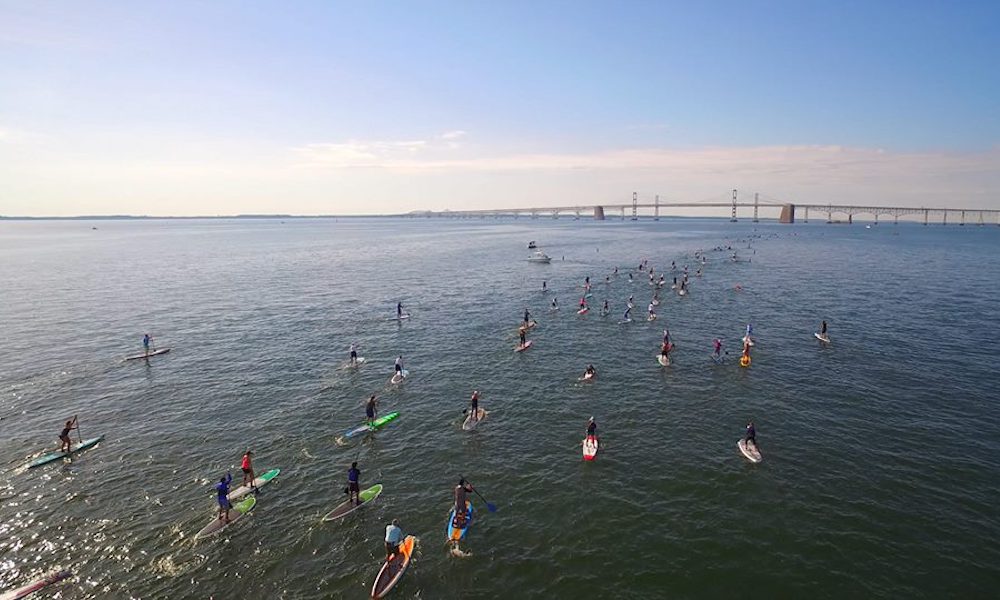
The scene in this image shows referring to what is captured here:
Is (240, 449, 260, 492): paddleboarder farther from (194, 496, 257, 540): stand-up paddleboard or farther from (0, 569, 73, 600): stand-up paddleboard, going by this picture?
(0, 569, 73, 600): stand-up paddleboard

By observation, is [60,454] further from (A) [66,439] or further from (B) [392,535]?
(B) [392,535]

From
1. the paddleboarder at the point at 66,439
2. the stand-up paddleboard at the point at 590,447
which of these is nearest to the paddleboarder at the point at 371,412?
the stand-up paddleboard at the point at 590,447

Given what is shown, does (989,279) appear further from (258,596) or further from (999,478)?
(258,596)

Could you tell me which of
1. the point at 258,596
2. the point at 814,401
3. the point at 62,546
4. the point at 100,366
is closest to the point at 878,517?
the point at 814,401

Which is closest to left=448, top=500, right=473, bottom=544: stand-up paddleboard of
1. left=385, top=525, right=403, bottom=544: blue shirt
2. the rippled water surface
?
Answer: the rippled water surface

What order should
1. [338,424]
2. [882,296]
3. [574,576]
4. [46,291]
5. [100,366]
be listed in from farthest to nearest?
[46,291] → [882,296] → [100,366] → [338,424] → [574,576]

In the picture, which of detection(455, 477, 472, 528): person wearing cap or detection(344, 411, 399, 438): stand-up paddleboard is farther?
detection(344, 411, 399, 438): stand-up paddleboard
